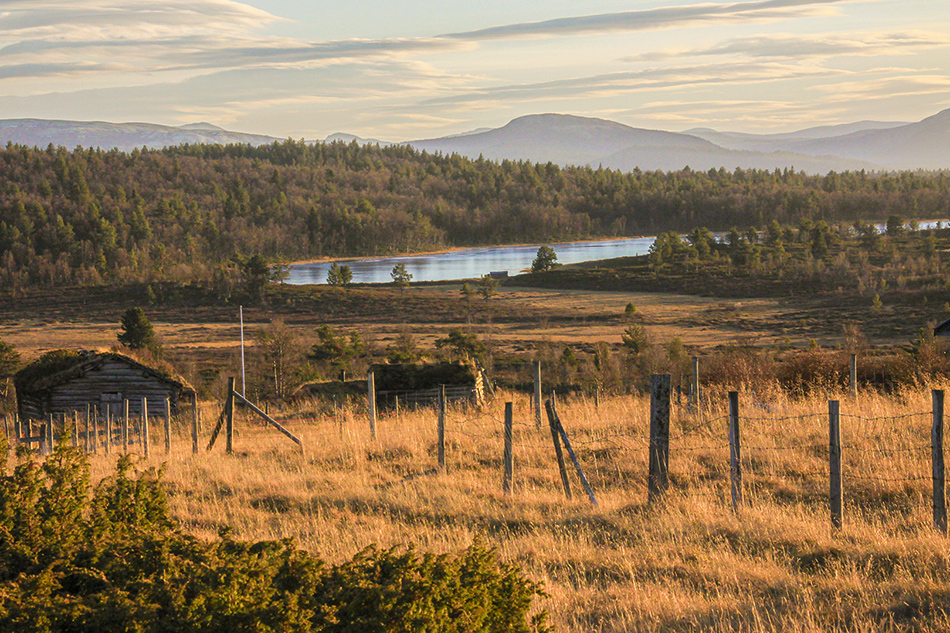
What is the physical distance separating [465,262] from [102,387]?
12241cm

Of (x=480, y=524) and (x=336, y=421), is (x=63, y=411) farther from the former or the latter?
(x=480, y=524)

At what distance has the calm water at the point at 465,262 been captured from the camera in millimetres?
120875

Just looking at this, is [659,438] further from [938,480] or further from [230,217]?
[230,217]

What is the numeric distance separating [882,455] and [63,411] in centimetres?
2191

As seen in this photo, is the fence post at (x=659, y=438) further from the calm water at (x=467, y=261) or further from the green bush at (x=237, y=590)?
the calm water at (x=467, y=261)

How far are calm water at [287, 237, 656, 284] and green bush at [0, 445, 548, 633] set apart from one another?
103597mm

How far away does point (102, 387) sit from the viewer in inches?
963

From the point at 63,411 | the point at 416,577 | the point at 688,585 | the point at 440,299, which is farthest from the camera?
the point at 440,299

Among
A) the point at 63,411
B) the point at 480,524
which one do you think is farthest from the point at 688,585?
the point at 63,411

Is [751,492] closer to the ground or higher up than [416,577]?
closer to the ground

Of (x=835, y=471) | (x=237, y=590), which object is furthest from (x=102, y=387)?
(x=237, y=590)

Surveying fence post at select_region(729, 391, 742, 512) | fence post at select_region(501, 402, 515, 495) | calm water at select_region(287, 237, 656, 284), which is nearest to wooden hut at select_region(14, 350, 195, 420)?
fence post at select_region(501, 402, 515, 495)

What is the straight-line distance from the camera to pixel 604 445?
37.9ft

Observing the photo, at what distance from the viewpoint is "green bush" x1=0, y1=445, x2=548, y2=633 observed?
3.25 m
